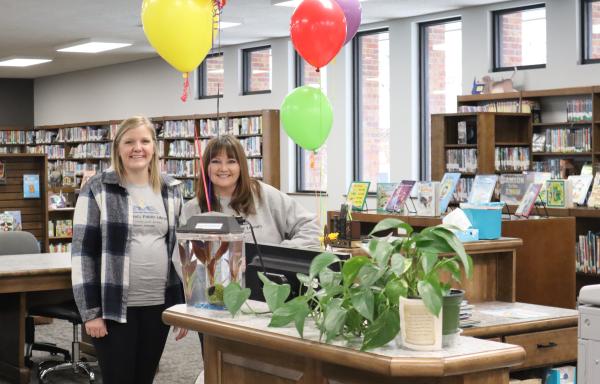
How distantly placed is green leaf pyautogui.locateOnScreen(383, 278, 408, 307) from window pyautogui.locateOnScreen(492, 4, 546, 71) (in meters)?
8.25

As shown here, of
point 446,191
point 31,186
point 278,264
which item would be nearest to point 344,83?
point 31,186

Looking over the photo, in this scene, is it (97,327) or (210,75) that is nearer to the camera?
(97,327)

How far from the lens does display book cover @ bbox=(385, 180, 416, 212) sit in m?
6.57

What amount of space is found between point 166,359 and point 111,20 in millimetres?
5893

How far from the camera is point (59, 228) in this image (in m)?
9.37

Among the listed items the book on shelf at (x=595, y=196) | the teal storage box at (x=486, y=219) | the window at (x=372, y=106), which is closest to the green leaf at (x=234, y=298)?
the teal storage box at (x=486, y=219)

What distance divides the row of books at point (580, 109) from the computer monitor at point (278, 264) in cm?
696

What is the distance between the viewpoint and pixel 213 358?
270 centimetres

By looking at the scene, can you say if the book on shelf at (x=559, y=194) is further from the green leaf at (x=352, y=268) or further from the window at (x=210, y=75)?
the window at (x=210, y=75)

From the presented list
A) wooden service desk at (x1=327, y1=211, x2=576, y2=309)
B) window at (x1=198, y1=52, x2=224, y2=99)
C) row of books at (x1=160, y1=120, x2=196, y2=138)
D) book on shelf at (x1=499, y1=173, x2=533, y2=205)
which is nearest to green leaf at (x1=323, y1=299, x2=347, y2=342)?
wooden service desk at (x1=327, y1=211, x2=576, y2=309)

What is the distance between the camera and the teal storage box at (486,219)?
4402 mm

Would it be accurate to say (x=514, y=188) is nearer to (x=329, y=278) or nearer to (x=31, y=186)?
(x=31, y=186)

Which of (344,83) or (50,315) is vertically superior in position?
(344,83)

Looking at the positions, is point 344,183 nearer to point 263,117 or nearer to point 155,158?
point 263,117
